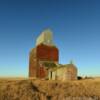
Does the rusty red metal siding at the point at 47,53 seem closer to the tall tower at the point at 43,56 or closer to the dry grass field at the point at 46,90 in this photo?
the tall tower at the point at 43,56

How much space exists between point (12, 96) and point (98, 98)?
12.6 m

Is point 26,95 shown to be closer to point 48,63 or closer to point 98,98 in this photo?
point 98,98

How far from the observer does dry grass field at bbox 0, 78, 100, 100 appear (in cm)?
2845

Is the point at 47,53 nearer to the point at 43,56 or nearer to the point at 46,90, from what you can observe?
the point at 43,56

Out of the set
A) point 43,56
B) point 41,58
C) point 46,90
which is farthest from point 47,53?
point 46,90

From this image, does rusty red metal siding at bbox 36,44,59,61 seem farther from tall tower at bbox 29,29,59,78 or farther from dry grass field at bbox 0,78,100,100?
dry grass field at bbox 0,78,100,100

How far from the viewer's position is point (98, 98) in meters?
33.4

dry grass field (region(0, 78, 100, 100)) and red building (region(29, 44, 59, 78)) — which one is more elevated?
red building (region(29, 44, 59, 78))

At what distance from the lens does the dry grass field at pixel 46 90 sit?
2845cm

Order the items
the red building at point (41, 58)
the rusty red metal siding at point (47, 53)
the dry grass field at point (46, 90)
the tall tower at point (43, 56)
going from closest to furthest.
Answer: the dry grass field at point (46, 90) → the red building at point (41, 58) → the tall tower at point (43, 56) → the rusty red metal siding at point (47, 53)

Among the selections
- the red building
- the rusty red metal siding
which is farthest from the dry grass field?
the rusty red metal siding

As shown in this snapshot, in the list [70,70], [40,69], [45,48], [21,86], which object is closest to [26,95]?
[21,86]

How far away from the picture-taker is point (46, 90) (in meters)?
33.3

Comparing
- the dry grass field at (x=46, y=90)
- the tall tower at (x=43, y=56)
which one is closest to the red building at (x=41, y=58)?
the tall tower at (x=43, y=56)
